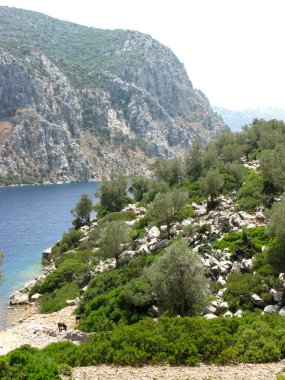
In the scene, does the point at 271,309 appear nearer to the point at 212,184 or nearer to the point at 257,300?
the point at 257,300

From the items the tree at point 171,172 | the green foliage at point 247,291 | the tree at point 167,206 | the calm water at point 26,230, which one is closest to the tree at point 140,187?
the tree at point 171,172

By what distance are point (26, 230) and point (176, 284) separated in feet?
272

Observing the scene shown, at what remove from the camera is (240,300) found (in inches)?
1241

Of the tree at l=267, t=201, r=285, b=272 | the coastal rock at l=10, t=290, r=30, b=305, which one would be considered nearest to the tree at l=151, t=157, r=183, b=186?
the coastal rock at l=10, t=290, r=30, b=305

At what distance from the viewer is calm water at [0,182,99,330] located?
6675 centimetres

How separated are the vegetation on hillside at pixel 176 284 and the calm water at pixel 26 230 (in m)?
6.05

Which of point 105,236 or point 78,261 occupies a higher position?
point 105,236

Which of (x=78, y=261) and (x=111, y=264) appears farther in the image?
(x=78, y=261)

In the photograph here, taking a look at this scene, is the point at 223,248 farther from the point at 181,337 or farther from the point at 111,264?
the point at 181,337

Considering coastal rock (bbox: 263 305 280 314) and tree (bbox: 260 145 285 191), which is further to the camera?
tree (bbox: 260 145 285 191)

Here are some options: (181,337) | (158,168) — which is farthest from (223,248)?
(158,168)

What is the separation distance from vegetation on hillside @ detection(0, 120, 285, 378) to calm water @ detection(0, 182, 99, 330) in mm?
6048

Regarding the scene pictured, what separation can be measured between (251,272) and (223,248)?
7219 mm

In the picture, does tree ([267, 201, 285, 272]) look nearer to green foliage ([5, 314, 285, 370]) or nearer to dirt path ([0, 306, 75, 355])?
green foliage ([5, 314, 285, 370])
